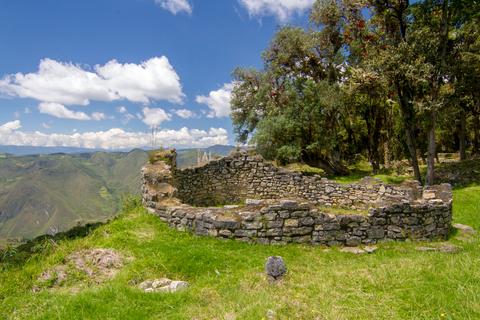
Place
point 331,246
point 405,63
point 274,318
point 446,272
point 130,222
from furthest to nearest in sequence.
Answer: point 405,63 → point 130,222 → point 331,246 → point 446,272 → point 274,318

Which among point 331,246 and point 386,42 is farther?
point 386,42

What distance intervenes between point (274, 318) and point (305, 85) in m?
24.9

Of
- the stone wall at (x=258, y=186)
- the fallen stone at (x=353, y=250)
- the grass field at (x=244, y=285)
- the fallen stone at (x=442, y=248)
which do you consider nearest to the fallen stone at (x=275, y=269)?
the grass field at (x=244, y=285)

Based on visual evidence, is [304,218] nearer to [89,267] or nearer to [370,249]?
[370,249]

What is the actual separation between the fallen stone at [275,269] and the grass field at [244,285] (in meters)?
0.19

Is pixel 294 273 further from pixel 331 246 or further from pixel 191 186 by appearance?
pixel 191 186

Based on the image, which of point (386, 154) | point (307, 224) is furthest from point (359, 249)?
point (386, 154)

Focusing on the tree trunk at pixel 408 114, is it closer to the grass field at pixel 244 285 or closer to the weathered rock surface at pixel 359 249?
the grass field at pixel 244 285

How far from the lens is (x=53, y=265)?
7.84 metres

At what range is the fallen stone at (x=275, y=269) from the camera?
6680 mm

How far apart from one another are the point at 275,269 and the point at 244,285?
73 centimetres

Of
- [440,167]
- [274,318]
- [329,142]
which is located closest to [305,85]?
[329,142]

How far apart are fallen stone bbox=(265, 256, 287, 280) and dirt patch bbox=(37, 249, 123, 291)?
3.72 m

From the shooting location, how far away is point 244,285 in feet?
21.5
